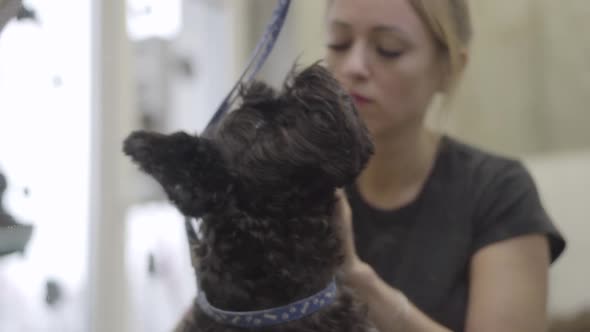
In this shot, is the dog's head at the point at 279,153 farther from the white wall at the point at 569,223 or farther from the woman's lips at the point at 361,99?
the white wall at the point at 569,223

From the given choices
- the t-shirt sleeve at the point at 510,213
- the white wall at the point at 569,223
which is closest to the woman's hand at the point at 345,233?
the t-shirt sleeve at the point at 510,213

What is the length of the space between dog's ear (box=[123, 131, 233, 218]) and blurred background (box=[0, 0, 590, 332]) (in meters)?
0.29

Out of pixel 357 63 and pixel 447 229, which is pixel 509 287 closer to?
pixel 447 229

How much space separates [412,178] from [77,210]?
73 centimetres

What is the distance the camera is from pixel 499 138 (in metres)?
2.71

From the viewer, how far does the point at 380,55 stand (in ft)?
3.94

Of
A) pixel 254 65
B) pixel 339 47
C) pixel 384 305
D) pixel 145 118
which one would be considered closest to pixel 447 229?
pixel 384 305

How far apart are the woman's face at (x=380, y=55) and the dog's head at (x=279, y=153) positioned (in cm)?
36

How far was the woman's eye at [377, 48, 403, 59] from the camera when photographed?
120 cm

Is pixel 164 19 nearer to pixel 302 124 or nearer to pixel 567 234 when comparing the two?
pixel 302 124

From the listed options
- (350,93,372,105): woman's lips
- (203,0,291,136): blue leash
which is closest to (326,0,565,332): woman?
(350,93,372,105): woman's lips

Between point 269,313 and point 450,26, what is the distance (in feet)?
2.42

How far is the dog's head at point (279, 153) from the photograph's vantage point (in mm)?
768

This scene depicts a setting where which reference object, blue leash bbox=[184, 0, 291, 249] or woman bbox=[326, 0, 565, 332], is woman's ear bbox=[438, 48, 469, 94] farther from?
blue leash bbox=[184, 0, 291, 249]
